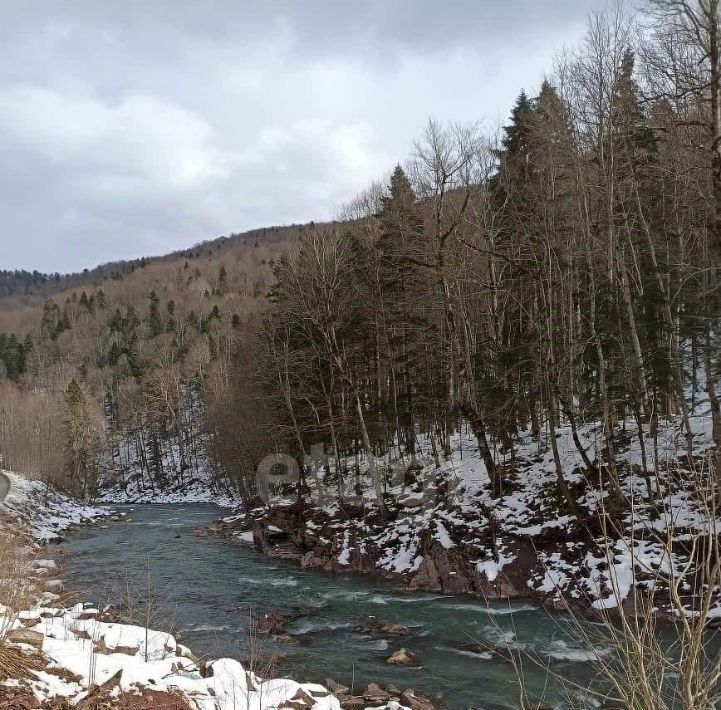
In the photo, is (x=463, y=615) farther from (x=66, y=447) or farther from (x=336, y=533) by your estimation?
(x=66, y=447)

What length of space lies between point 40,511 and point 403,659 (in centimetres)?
3074

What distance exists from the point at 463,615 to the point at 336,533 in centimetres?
861

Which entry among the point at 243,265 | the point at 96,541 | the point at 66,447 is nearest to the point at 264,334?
the point at 96,541

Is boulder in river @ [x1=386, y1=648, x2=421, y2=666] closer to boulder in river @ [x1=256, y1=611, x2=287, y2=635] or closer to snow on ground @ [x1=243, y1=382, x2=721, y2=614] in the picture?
boulder in river @ [x1=256, y1=611, x2=287, y2=635]

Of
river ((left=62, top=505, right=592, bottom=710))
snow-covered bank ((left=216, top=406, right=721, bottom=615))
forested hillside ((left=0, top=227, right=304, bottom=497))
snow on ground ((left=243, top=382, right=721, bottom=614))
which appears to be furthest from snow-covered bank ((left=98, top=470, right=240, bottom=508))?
snow on ground ((left=243, top=382, right=721, bottom=614))

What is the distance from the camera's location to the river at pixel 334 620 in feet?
33.8

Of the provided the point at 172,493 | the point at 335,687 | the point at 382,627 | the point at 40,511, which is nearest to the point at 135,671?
the point at 335,687

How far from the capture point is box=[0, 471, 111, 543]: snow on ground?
28.2m

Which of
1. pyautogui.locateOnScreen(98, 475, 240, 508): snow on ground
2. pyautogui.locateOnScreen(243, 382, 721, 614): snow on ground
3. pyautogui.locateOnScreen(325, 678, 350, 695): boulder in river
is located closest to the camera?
pyautogui.locateOnScreen(325, 678, 350, 695): boulder in river

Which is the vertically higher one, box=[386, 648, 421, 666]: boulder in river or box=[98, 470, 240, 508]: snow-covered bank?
box=[386, 648, 421, 666]: boulder in river

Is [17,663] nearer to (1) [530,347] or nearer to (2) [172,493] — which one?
(1) [530,347]

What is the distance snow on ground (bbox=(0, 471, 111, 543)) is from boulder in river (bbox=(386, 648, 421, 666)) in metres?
20.4

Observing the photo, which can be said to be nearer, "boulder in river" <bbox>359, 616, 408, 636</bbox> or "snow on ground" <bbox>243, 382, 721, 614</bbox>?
"boulder in river" <bbox>359, 616, 408, 636</bbox>

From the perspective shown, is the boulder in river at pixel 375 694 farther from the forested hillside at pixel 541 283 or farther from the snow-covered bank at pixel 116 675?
the forested hillside at pixel 541 283
